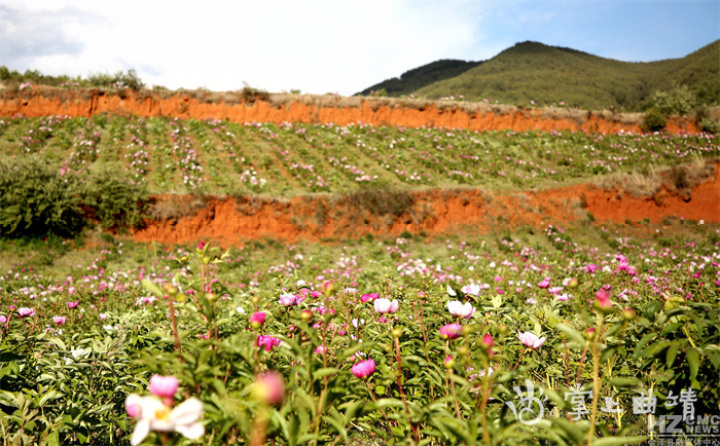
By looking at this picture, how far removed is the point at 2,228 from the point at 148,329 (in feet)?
29.5

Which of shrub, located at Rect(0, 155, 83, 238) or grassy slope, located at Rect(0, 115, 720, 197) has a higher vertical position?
grassy slope, located at Rect(0, 115, 720, 197)

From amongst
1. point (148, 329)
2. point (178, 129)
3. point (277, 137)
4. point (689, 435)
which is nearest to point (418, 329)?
point (689, 435)

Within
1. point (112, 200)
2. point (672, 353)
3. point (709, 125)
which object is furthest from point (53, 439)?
point (709, 125)

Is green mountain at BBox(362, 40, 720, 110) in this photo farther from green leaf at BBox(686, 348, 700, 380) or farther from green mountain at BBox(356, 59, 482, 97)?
green leaf at BBox(686, 348, 700, 380)

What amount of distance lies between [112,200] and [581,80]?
60254 mm

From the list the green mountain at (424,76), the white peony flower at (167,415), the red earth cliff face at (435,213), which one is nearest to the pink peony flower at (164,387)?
the white peony flower at (167,415)

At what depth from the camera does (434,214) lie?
35.1ft

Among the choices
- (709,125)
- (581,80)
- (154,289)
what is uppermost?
(581,80)

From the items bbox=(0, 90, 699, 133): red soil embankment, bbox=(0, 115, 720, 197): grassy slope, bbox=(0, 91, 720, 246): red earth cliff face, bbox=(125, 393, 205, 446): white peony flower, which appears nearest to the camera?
bbox=(125, 393, 205, 446): white peony flower

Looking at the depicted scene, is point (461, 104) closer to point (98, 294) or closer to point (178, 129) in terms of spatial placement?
point (178, 129)

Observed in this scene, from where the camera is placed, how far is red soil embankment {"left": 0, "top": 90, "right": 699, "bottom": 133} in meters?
17.0

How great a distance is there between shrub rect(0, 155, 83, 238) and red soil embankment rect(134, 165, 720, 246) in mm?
1569

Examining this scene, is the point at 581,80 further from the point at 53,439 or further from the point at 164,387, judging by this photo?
the point at 53,439

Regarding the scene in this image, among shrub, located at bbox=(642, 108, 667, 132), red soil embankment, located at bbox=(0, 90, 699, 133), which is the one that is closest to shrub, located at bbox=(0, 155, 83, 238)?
red soil embankment, located at bbox=(0, 90, 699, 133)
